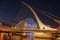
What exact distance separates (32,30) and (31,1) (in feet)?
1.83

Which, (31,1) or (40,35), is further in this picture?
(31,1)

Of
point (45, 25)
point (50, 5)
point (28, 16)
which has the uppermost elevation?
point (50, 5)

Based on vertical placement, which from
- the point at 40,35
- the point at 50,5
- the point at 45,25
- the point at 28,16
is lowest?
the point at 40,35

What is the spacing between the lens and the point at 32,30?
5.49 feet

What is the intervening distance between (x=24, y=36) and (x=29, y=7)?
440mm

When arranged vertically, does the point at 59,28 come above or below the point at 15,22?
below

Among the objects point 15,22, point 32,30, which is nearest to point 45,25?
point 32,30

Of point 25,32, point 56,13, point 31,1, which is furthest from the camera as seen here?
point 31,1

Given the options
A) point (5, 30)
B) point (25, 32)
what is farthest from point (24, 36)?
point (5, 30)

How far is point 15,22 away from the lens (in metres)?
2.02

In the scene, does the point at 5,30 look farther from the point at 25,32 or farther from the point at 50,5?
the point at 50,5

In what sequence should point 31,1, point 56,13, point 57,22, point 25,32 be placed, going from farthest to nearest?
point 31,1, point 56,13, point 57,22, point 25,32

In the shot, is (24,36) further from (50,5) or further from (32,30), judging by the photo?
(50,5)

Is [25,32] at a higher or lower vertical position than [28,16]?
lower
